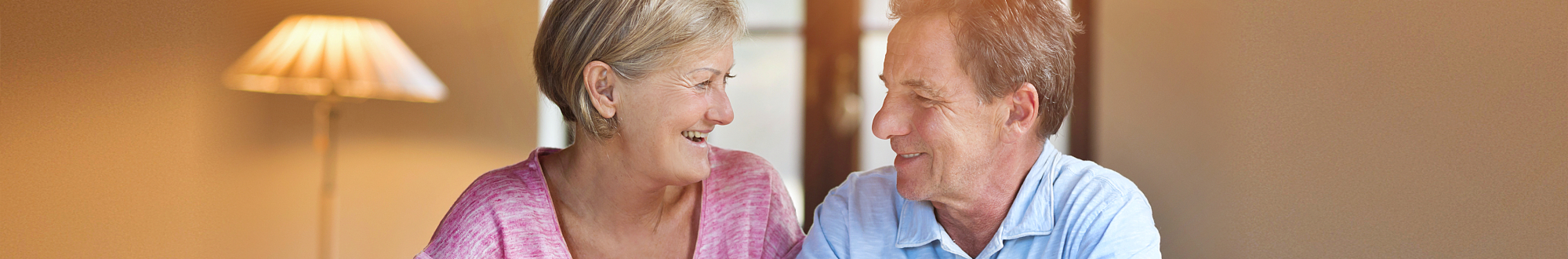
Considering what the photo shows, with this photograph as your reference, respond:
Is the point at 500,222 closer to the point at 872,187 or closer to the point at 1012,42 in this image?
the point at 872,187

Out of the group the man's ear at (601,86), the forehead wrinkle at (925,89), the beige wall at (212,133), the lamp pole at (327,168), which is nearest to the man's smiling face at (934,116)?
the forehead wrinkle at (925,89)

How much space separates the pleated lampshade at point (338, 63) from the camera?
190cm

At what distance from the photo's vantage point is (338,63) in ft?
6.53

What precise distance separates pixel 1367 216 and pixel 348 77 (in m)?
2.00

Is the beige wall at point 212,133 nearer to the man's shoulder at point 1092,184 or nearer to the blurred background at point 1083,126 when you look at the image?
the blurred background at point 1083,126

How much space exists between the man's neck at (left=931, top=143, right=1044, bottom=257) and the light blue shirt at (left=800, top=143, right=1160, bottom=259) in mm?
20

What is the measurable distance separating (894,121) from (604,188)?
18.2 inches

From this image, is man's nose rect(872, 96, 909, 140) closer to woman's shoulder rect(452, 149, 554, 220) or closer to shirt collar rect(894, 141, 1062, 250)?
shirt collar rect(894, 141, 1062, 250)

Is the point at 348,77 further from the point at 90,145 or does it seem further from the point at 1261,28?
the point at 1261,28

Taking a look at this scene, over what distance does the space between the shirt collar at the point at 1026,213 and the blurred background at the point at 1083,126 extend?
38cm

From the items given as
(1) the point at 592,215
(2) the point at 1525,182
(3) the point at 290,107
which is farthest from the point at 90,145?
(2) the point at 1525,182

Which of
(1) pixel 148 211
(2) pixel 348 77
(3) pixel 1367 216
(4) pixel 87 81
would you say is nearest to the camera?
(3) pixel 1367 216

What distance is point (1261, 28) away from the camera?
140 centimetres

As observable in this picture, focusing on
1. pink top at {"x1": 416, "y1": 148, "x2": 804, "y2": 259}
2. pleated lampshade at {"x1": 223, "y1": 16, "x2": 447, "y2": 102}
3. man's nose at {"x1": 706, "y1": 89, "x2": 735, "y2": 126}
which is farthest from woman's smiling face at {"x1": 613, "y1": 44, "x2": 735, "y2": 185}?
pleated lampshade at {"x1": 223, "y1": 16, "x2": 447, "y2": 102}
